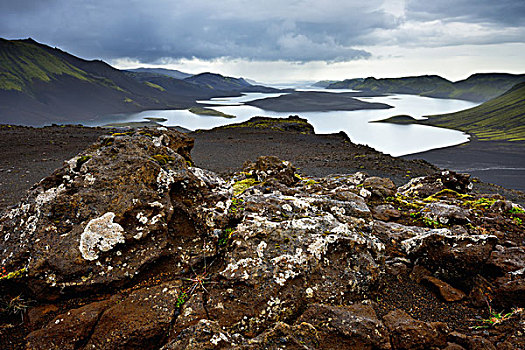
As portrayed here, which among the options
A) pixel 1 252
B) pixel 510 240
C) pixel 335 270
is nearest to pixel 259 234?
pixel 335 270

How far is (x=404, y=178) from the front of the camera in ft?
74.5

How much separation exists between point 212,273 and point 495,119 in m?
132

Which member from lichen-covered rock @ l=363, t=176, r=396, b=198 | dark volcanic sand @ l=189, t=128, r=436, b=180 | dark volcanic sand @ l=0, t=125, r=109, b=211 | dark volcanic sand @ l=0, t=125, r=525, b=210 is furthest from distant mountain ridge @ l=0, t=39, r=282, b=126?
lichen-covered rock @ l=363, t=176, r=396, b=198

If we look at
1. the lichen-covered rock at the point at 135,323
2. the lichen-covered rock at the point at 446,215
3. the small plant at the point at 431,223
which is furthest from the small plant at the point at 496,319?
the lichen-covered rock at the point at 135,323

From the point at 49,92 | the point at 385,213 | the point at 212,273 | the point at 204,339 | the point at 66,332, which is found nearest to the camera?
the point at 204,339

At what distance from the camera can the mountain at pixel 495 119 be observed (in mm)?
85369

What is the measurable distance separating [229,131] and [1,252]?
1687 inches

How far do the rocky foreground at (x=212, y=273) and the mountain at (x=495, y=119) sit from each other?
89.8 meters

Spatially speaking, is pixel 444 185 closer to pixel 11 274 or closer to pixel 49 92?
pixel 11 274

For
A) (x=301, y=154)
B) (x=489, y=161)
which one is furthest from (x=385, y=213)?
(x=489, y=161)

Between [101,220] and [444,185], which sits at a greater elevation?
[101,220]

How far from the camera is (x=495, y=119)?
341 ft

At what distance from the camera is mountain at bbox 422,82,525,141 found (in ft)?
280

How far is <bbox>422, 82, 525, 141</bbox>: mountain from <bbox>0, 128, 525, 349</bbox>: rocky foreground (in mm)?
89759
